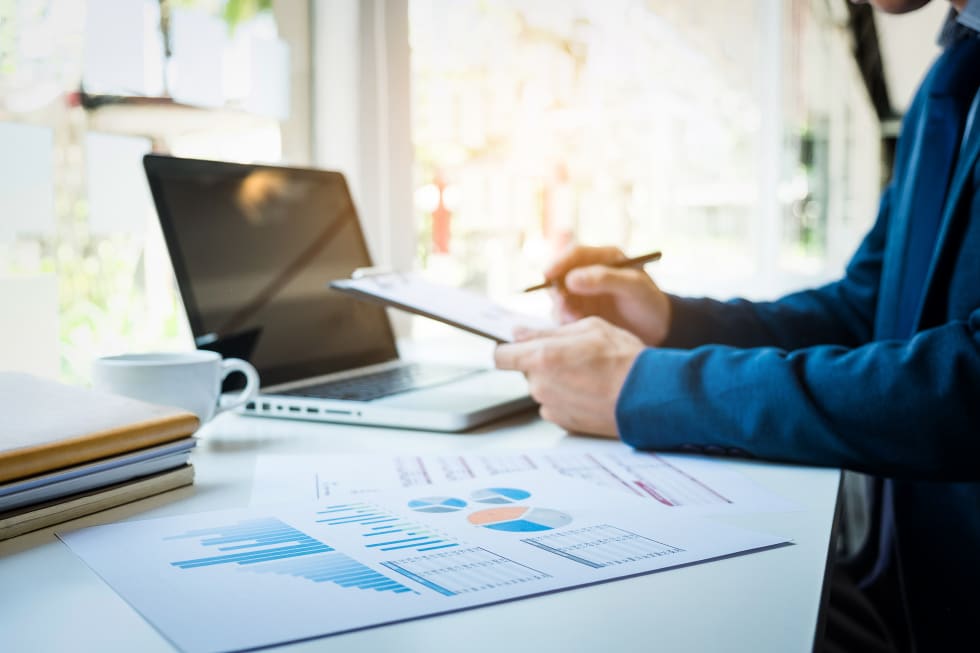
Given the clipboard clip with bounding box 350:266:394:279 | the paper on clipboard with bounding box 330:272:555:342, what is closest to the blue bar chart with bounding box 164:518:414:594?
the paper on clipboard with bounding box 330:272:555:342

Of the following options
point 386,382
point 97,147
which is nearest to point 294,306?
point 386,382

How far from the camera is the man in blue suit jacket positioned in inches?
27.3

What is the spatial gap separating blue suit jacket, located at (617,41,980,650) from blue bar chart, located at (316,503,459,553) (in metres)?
0.28

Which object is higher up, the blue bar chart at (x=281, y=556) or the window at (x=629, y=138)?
the window at (x=629, y=138)

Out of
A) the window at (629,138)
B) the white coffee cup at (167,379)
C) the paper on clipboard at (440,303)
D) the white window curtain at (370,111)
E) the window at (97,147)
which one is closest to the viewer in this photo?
the white coffee cup at (167,379)

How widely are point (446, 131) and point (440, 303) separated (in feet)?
3.90

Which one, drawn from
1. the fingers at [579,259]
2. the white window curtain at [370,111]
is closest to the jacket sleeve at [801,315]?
the fingers at [579,259]

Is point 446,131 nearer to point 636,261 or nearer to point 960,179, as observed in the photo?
point 636,261

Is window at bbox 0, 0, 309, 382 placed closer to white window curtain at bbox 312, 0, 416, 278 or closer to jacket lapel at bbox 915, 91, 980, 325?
white window curtain at bbox 312, 0, 416, 278

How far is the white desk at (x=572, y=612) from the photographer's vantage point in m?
0.39

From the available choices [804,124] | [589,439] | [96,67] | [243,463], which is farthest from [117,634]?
[804,124]

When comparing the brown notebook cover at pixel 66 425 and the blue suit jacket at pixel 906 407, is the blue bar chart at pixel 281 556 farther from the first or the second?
the blue suit jacket at pixel 906 407

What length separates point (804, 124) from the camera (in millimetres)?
3771

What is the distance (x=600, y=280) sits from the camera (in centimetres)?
105
